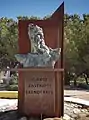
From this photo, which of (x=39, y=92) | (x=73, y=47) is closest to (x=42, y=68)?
(x=39, y=92)

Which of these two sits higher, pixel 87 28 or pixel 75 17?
pixel 75 17

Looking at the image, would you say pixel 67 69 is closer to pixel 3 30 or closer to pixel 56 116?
pixel 3 30

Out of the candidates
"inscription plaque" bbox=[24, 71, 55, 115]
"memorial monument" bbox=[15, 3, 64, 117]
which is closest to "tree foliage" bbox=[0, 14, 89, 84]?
"memorial monument" bbox=[15, 3, 64, 117]

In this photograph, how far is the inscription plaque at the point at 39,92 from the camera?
602 inches

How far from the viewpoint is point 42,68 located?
15266mm

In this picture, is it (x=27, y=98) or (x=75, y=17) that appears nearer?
(x=27, y=98)

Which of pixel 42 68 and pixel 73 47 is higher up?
pixel 73 47

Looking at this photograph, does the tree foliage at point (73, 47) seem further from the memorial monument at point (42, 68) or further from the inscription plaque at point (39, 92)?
the inscription plaque at point (39, 92)

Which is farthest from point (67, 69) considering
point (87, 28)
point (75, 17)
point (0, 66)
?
point (75, 17)

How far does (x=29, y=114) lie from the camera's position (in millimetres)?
15602

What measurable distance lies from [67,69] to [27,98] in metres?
22.0

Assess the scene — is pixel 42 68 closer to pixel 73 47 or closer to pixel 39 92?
pixel 39 92

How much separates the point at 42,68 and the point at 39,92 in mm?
1149

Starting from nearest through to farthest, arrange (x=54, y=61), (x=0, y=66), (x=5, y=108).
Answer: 1. (x=54, y=61)
2. (x=5, y=108)
3. (x=0, y=66)
